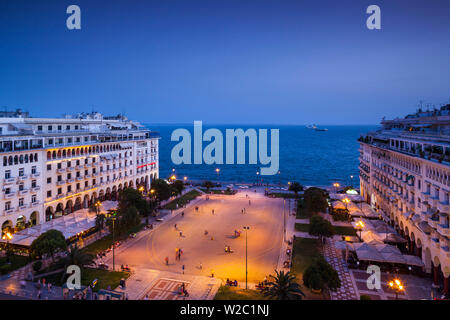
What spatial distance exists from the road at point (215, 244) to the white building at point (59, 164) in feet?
64.5

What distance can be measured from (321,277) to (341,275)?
793cm

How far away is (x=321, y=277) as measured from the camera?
30828 millimetres

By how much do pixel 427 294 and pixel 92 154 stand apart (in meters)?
62.4

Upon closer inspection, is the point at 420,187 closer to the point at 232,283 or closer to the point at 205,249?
the point at 232,283

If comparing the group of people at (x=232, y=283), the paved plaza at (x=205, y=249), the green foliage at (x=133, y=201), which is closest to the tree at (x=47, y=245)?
the paved plaza at (x=205, y=249)

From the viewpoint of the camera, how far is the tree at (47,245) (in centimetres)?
3725

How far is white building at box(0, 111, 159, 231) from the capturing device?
48.9 meters

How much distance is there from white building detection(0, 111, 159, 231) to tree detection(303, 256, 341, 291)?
147 ft

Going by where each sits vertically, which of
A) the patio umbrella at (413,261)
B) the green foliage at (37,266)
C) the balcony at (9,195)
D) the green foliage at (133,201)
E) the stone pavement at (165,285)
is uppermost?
the balcony at (9,195)

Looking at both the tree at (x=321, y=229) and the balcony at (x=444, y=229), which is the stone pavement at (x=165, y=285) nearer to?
the tree at (x=321, y=229)

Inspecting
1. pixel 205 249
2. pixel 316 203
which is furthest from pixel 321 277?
pixel 316 203

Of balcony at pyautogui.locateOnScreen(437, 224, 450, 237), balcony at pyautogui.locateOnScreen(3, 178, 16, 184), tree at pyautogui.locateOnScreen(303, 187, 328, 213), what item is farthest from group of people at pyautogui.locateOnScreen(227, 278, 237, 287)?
balcony at pyautogui.locateOnScreen(3, 178, 16, 184)

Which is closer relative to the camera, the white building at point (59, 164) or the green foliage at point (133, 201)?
the white building at point (59, 164)

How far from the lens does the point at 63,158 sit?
5919 centimetres
